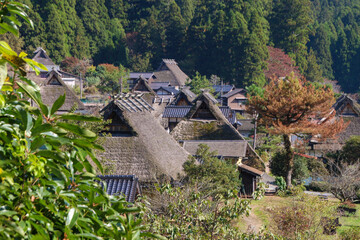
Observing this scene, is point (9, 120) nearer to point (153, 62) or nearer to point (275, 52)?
point (275, 52)

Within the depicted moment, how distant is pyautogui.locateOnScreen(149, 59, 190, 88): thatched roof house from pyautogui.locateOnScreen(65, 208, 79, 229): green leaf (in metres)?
48.0

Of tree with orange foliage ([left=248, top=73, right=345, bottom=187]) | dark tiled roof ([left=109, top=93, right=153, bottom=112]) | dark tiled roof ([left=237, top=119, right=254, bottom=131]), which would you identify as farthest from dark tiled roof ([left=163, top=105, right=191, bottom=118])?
dark tiled roof ([left=237, top=119, right=254, bottom=131])

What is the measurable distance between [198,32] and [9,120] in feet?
187

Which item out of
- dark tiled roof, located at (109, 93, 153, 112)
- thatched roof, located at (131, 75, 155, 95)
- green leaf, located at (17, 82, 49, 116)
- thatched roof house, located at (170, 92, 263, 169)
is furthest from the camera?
thatched roof, located at (131, 75, 155, 95)

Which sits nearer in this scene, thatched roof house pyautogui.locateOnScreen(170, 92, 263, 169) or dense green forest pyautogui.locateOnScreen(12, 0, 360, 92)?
thatched roof house pyautogui.locateOnScreen(170, 92, 263, 169)

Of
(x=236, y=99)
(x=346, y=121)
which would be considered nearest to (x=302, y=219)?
(x=346, y=121)

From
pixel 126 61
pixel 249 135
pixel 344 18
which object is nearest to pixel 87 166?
pixel 249 135

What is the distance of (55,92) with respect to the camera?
23812 millimetres

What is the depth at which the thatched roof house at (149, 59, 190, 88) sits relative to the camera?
50191 millimetres

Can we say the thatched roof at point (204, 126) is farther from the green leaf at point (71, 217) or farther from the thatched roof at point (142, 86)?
the green leaf at point (71, 217)

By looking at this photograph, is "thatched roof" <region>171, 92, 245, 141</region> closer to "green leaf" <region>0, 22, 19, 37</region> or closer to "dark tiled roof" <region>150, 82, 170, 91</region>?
"green leaf" <region>0, 22, 19, 37</region>

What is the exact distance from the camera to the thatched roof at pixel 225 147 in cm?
1738

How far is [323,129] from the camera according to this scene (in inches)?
736

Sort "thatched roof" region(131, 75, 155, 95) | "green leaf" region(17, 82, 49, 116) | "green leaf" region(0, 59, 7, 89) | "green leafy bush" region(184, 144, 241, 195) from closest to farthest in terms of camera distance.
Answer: "green leaf" region(0, 59, 7, 89)
"green leaf" region(17, 82, 49, 116)
"green leafy bush" region(184, 144, 241, 195)
"thatched roof" region(131, 75, 155, 95)
